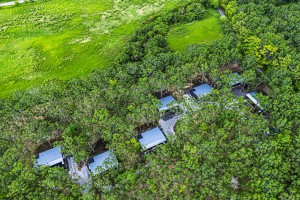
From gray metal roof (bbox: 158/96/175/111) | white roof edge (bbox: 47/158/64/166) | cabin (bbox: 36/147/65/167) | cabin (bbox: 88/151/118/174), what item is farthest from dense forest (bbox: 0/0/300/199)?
white roof edge (bbox: 47/158/64/166)

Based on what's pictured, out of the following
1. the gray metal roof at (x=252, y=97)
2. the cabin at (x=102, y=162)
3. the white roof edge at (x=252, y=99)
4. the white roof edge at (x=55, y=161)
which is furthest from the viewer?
the gray metal roof at (x=252, y=97)

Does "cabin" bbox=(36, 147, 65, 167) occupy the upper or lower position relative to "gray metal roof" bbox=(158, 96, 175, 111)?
lower

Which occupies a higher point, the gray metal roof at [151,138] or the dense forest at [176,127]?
the dense forest at [176,127]

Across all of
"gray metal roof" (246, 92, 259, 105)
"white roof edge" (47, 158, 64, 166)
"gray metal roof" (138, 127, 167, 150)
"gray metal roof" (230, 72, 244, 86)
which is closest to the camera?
"white roof edge" (47, 158, 64, 166)

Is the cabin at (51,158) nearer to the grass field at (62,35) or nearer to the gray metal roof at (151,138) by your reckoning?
the gray metal roof at (151,138)

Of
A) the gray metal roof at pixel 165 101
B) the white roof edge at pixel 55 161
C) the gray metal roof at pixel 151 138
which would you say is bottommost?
the gray metal roof at pixel 151 138

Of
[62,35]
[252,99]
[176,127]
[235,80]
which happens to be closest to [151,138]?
→ [176,127]

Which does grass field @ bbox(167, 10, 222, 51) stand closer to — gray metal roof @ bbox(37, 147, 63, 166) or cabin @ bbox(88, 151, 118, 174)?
cabin @ bbox(88, 151, 118, 174)

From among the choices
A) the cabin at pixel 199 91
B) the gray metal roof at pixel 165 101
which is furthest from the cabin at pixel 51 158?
the cabin at pixel 199 91
